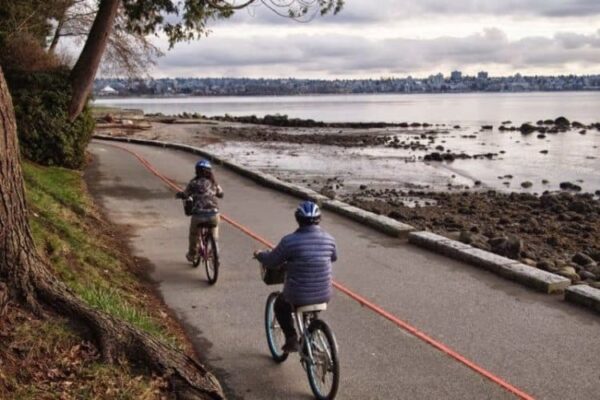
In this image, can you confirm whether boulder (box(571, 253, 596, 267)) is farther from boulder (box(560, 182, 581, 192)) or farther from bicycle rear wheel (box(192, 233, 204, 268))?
boulder (box(560, 182, 581, 192))

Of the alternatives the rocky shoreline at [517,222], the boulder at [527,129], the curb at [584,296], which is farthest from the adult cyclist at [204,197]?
the boulder at [527,129]

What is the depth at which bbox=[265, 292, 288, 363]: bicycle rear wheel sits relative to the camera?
258 inches

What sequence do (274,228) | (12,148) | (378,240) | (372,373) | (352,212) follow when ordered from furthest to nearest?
(352,212) → (274,228) → (378,240) → (372,373) → (12,148)

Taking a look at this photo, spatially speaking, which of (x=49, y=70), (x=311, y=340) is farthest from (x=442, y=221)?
(x=311, y=340)

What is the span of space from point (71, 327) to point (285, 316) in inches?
73.0

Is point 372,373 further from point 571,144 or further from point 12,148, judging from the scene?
point 571,144

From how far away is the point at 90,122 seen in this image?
65.8ft

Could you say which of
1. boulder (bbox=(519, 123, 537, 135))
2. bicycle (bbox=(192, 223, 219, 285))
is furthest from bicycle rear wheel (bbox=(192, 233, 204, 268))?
boulder (bbox=(519, 123, 537, 135))

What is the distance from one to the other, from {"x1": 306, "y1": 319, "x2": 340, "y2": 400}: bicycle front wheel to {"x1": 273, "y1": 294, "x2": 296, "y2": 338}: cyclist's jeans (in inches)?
13.5

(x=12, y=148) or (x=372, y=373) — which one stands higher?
(x=12, y=148)

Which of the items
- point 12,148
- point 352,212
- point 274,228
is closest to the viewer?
point 12,148

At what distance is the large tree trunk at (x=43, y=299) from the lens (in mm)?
4988

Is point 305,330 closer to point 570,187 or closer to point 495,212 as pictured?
point 495,212

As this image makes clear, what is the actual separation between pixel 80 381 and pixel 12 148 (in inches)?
72.5
